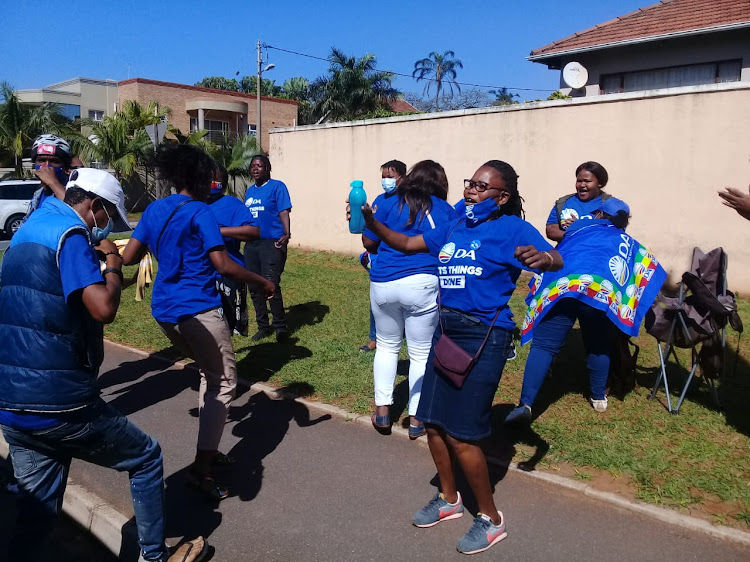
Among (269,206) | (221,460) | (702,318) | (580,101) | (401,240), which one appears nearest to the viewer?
(401,240)

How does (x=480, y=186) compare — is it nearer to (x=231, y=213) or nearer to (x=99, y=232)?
(x=99, y=232)

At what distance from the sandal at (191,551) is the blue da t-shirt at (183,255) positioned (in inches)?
48.5

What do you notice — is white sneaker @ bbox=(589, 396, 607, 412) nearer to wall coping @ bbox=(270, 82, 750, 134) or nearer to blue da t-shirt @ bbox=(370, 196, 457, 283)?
blue da t-shirt @ bbox=(370, 196, 457, 283)

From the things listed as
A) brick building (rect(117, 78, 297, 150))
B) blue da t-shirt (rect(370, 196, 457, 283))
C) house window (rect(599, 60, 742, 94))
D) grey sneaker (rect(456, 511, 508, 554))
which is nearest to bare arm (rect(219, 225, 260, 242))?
blue da t-shirt (rect(370, 196, 457, 283))

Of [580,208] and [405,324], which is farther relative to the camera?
[580,208]

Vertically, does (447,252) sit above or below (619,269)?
above

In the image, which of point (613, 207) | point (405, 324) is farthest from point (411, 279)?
point (613, 207)

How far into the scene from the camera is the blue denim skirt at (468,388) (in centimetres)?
321

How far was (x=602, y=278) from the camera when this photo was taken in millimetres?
4777

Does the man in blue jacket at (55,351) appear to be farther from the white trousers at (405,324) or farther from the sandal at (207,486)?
the white trousers at (405,324)

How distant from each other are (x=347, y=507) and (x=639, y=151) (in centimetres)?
813

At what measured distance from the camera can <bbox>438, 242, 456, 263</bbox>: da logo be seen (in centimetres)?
339

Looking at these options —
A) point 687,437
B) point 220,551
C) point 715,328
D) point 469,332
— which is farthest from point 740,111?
point 220,551

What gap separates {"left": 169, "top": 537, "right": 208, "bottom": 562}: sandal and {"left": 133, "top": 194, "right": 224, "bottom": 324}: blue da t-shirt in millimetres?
1231
